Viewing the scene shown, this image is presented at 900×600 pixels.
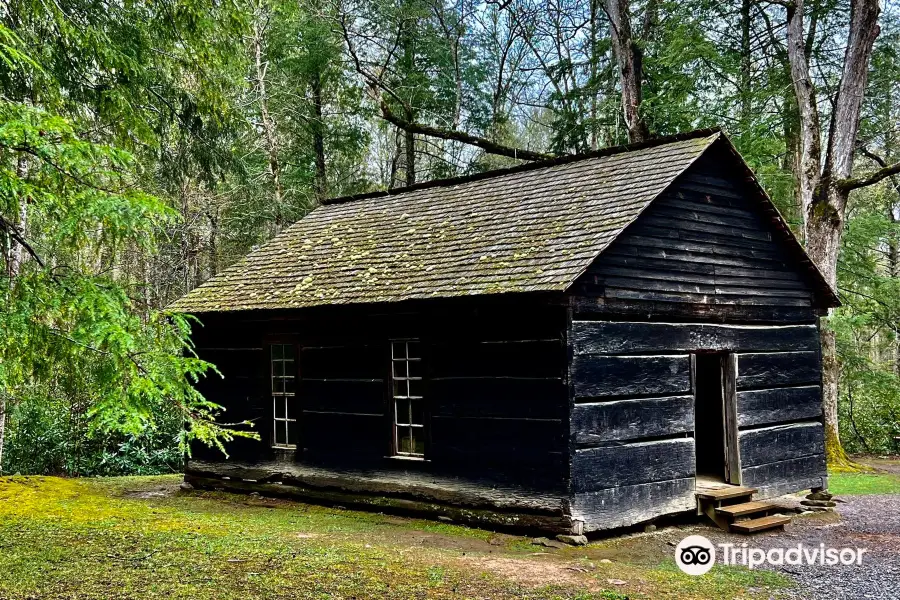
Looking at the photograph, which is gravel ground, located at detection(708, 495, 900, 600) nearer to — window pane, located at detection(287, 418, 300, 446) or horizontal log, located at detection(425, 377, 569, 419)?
horizontal log, located at detection(425, 377, 569, 419)

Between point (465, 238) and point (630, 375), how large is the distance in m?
3.50

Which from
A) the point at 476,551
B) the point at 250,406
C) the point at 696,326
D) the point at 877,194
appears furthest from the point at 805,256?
the point at 877,194

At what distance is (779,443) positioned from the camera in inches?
507

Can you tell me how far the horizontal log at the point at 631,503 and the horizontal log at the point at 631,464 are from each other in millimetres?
86

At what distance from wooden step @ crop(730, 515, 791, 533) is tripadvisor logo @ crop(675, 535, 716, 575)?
22.4 inches

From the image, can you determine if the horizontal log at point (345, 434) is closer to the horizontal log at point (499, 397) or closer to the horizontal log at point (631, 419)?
the horizontal log at point (499, 397)

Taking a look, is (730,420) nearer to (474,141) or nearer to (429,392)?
(429,392)

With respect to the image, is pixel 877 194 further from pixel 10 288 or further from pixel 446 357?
pixel 10 288

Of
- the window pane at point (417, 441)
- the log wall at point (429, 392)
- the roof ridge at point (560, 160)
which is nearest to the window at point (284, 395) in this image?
the log wall at point (429, 392)

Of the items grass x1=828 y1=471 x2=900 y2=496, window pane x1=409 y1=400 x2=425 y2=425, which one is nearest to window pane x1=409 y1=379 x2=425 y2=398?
window pane x1=409 y1=400 x2=425 y2=425

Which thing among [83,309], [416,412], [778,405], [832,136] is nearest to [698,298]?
[778,405]

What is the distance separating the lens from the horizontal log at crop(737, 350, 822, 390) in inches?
493

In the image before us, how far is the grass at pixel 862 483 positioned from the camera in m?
15.0

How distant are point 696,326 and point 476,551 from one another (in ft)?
15.4
